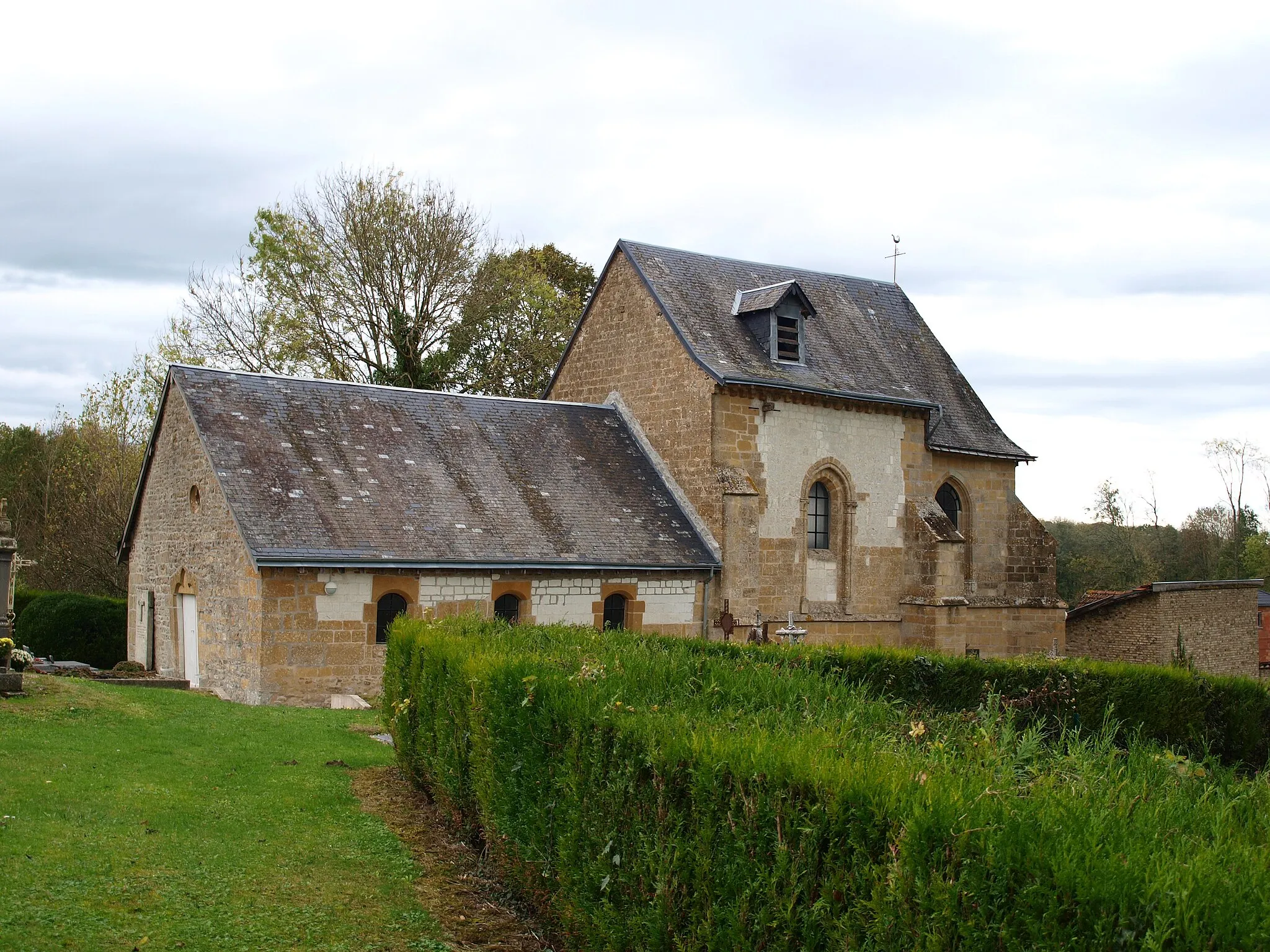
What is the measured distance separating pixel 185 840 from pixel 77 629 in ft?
63.2

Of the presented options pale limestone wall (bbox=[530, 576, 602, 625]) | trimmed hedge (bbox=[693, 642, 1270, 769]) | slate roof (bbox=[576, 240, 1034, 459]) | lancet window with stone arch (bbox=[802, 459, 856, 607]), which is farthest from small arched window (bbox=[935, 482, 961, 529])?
trimmed hedge (bbox=[693, 642, 1270, 769])

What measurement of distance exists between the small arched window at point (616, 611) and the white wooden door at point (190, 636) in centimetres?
721

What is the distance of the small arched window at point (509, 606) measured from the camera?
63.1ft

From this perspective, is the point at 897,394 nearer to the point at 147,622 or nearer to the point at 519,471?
the point at 519,471

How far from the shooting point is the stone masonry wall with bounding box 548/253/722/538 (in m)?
22.2

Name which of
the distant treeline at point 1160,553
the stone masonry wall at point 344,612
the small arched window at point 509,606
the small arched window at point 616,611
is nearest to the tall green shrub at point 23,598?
the stone masonry wall at point 344,612

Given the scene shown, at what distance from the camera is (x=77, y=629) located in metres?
25.1

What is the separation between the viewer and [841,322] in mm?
26062

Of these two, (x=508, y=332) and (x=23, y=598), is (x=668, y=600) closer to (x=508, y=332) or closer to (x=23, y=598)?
(x=508, y=332)

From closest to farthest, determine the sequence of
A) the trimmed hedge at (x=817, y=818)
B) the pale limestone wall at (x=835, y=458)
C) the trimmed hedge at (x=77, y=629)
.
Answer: the trimmed hedge at (x=817, y=818) < the pale limestone wall at (x=835, y=458) < the trimmed hedge at (x=77, y=629)

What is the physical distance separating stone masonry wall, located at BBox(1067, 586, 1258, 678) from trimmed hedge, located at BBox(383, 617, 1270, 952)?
21100 millimetres

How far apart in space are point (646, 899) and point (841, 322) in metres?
21.6

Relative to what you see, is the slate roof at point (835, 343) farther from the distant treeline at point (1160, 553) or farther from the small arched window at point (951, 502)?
the distant treeline at point (1160, 553)

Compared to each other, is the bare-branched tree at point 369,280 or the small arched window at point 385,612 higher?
the bare-branched tree at point 369,280
